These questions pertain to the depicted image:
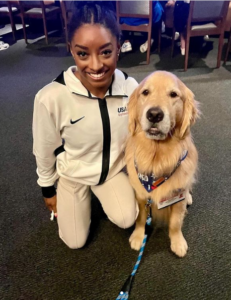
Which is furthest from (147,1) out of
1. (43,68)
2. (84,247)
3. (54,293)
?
(54,293)

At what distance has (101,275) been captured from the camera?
4.89 feet

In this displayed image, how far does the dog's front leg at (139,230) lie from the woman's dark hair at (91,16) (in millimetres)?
951

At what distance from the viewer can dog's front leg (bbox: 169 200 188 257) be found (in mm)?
1550

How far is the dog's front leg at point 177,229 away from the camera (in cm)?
155

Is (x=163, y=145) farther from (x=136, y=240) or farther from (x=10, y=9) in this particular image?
(x=10, y=9)

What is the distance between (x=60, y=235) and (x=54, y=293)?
1.07 feet

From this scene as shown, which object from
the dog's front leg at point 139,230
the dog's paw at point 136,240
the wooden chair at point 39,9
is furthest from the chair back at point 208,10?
the dog's paw at point 136,240

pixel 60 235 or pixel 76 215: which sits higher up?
pixel 76 215

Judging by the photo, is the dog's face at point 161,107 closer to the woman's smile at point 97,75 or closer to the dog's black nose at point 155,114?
the dog's black nose at point 155,114

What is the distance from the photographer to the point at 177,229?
1613mm

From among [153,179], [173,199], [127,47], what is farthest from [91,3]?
[127,47]

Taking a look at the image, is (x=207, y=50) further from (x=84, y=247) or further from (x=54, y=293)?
(x=54, y=293)

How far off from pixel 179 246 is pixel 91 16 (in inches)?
50.6

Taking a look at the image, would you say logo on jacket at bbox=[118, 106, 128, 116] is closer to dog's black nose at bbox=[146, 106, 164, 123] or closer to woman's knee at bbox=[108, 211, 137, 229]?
dog's black nose at bbox=[146, 106, 164, 123]
